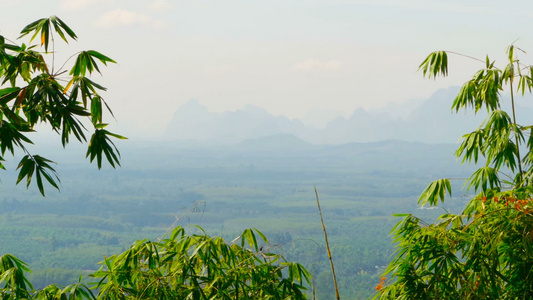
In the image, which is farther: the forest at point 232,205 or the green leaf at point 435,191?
the forest at point 232,205

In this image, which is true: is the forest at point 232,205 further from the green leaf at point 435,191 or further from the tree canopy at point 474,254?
the green leaf at point 435,191

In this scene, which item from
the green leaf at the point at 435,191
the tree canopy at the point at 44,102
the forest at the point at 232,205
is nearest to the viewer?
the tree canopy at the point at 44,102

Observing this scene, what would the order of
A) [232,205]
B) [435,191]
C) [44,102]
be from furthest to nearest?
1. [232,205]
2. [435,191]
3. [44,102]

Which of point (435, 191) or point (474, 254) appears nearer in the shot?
point (474, 254)

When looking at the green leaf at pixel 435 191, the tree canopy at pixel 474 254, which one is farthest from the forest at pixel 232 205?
the green leaf at pixel 435 191

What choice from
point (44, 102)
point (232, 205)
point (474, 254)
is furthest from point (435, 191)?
point (232, 205)

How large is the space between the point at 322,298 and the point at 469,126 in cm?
17675

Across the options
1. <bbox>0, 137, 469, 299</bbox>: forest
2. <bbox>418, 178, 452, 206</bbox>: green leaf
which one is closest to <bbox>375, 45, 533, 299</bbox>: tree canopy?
<bbox>418, 178, 452, 206</bbox>: green leaf

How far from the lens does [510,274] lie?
2.31 meters

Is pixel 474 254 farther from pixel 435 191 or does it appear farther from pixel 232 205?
pixel 232 205

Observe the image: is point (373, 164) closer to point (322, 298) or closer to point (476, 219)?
point (322, 298)

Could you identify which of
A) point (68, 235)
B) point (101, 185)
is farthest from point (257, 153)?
point (68, 235)

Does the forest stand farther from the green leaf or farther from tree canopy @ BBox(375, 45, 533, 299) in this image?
the green leaf

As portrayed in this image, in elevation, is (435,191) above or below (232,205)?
above
